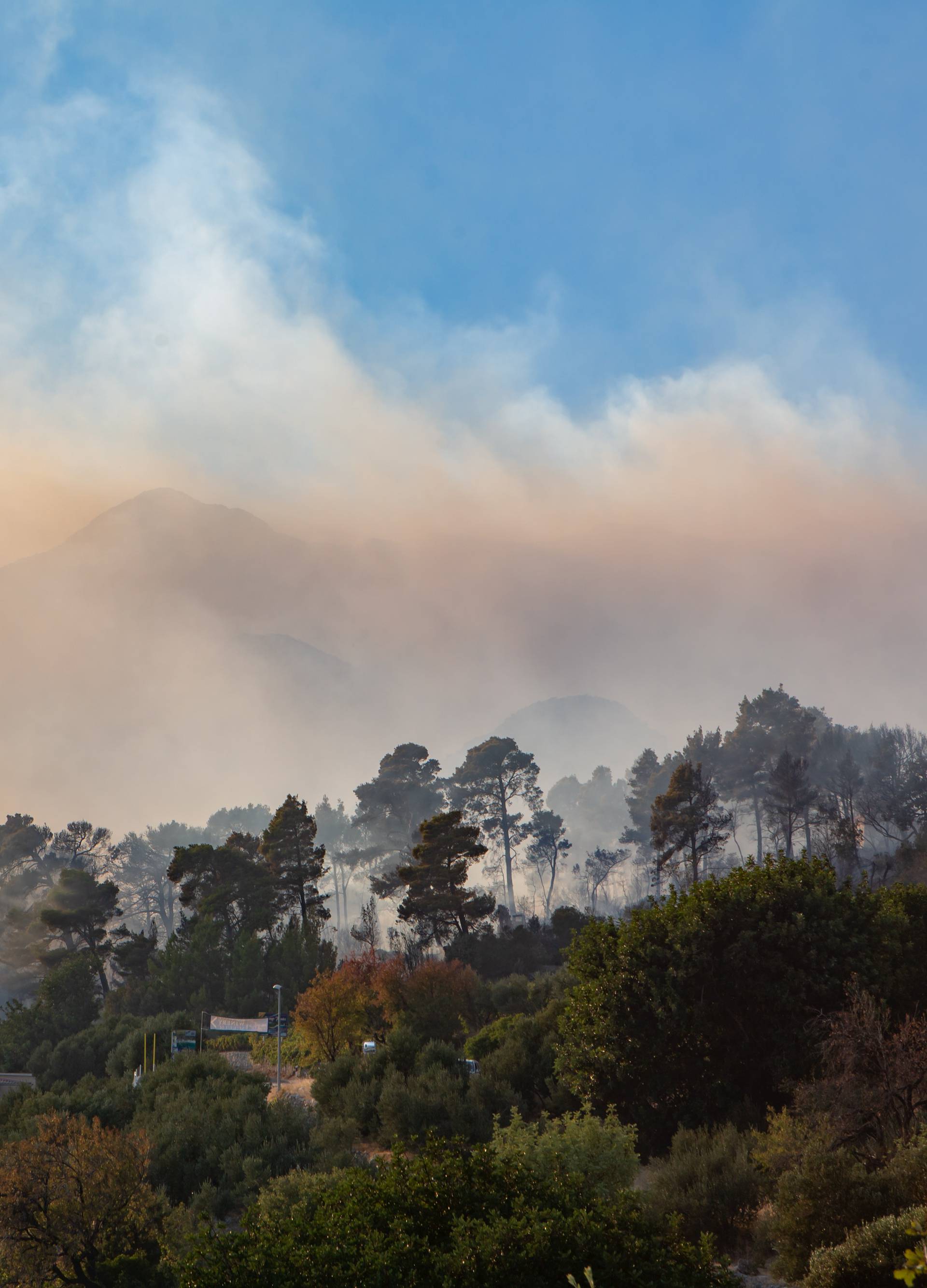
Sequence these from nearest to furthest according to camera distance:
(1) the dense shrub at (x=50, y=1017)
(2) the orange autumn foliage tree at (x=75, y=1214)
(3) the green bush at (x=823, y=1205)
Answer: (3) the green bush at (x=823, y=1205) < (2) the orange autumn foliage tree at (x=75, y=1214) < (1) the dense shrub at (x=50, y=1017)

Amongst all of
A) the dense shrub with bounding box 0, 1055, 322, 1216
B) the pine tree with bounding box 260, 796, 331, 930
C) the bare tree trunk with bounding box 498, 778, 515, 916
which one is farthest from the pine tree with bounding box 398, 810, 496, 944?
the bare tree trunk with bounding box 498, 778, 515, 916

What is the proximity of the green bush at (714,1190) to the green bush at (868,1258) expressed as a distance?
4.02 metres

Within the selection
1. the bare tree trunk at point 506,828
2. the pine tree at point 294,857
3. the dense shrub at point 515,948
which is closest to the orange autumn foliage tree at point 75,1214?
the dense shrub at point 515,948

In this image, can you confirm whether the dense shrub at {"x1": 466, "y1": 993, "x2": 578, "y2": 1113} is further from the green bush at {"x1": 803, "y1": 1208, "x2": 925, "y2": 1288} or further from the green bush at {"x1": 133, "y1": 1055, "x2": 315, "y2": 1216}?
the green bush at {"x1": 803, "y1": 1208, "x2": 925, "y2": 1288}

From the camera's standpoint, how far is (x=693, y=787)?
65500 millimetres

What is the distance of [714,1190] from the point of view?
52.2 feet

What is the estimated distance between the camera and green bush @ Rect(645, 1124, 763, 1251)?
597 inches

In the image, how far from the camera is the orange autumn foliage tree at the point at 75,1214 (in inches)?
626

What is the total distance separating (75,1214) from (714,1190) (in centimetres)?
1196

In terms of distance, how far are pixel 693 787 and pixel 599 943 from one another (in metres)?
41.8

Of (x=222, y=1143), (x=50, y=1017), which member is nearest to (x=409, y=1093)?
(x=222, y=1143)

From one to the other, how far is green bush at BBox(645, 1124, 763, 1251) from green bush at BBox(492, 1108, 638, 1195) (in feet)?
4.90

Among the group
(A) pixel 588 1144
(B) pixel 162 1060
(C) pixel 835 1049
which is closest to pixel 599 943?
(C) pixel 835 1049

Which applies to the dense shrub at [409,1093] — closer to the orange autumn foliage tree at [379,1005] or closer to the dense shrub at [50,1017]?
the orange autumn foliage tree at [379,1005]
